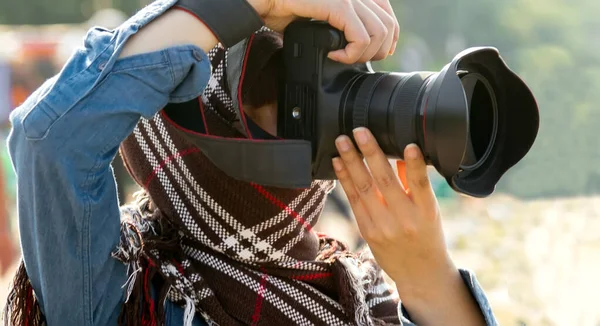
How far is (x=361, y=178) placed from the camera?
79 centimetres

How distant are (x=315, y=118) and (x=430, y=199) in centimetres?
14

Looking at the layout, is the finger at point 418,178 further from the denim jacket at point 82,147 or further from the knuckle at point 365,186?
the denim jacket at point 82,147

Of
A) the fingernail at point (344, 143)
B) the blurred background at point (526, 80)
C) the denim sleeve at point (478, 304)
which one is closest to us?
the fingernail at point (344, 143)

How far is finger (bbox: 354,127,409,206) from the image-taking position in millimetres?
752

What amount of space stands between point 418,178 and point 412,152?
42 millimetres

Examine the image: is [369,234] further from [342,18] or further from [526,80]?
[526,80]

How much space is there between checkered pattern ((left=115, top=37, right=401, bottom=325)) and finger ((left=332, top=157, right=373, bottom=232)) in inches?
3.4

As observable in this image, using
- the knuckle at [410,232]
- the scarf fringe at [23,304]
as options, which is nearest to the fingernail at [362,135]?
the knuckle at [410,232]

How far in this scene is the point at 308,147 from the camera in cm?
76

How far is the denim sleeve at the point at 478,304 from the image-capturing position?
87 cm

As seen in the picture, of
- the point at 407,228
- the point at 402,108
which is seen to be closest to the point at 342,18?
the point at 402,108

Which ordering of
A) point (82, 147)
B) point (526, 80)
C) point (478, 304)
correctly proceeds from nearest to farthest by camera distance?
point (82, 147), point (478, 304), point (526, 80)

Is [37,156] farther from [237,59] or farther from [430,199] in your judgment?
[430,199]

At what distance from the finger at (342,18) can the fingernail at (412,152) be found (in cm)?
11
